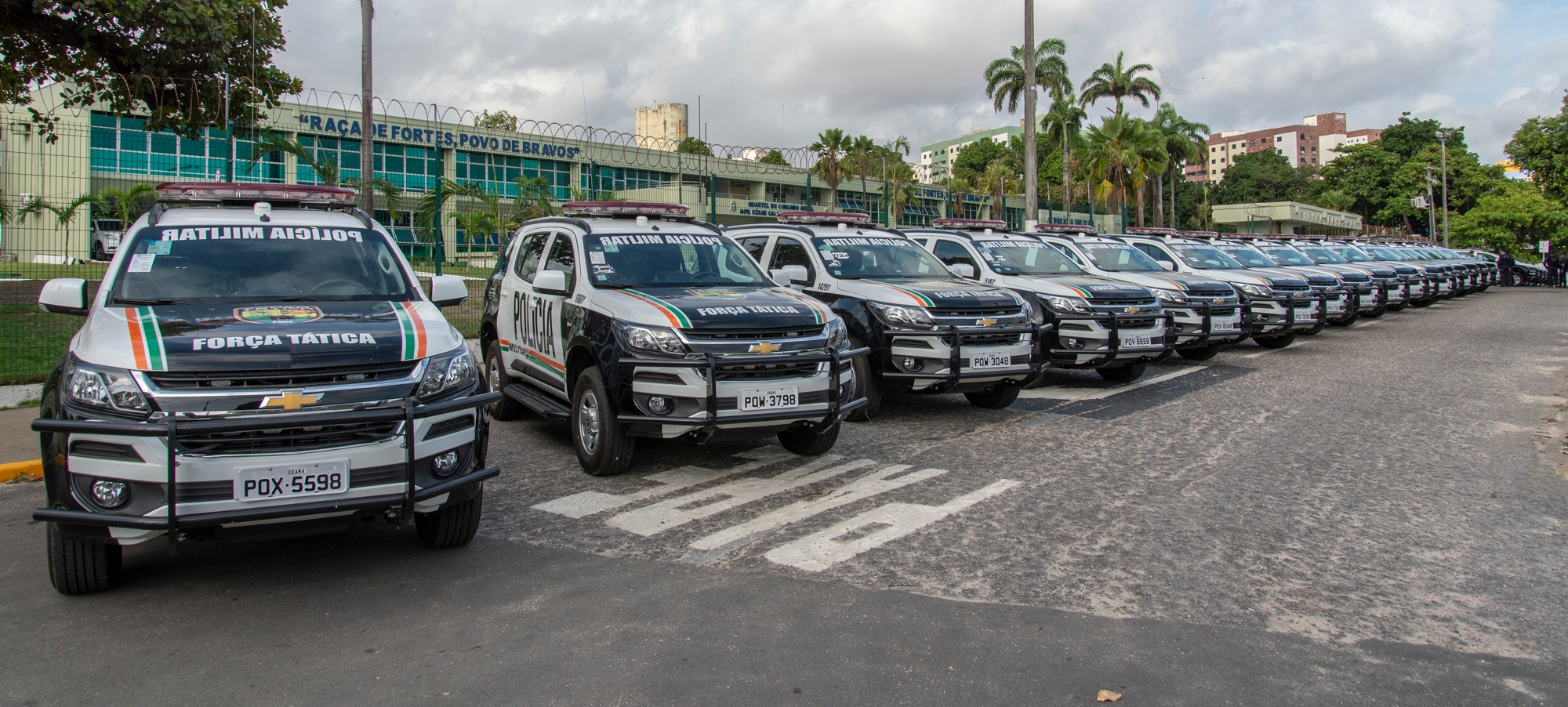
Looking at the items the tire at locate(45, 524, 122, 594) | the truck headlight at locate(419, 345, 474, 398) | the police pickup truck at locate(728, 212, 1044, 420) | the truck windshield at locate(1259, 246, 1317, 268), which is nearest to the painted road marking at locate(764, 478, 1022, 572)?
the truck headlight at locate(419, 345, 474, 398)

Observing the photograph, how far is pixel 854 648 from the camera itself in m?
3.79

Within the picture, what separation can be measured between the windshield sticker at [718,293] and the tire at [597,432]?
91 cm

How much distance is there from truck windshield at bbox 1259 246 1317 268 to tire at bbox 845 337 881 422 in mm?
13111

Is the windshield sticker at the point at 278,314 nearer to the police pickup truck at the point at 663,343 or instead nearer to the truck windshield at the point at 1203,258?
the police pickup truck at the point at 663,343

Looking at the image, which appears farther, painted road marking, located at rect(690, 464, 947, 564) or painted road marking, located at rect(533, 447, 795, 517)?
painted road marking, located at rect(533, 447, 795, 517)

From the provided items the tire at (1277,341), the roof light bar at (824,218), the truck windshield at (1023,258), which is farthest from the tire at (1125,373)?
the tire at (1277,341)

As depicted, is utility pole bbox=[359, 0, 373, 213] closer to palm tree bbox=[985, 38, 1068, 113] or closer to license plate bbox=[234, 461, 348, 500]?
license plate bbox=[234, 461, 348, 500]

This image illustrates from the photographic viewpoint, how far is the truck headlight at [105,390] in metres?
3.94

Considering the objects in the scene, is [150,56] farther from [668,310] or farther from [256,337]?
[256,337]

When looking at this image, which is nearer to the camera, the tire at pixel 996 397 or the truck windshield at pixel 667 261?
the truck windshield at pixel 667 261

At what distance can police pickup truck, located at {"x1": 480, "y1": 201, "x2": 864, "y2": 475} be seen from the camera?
19.9 ft

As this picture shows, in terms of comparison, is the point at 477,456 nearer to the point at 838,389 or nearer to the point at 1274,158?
the point at 838,389

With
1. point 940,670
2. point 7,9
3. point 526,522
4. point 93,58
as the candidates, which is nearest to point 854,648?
point 940,670

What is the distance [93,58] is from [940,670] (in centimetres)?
1265
